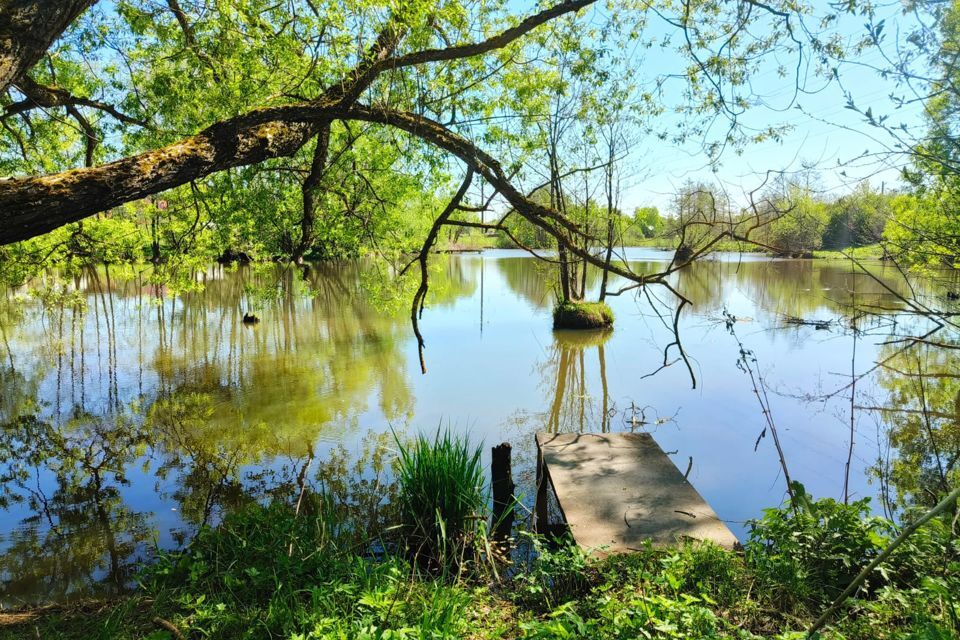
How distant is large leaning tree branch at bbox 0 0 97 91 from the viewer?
296cm

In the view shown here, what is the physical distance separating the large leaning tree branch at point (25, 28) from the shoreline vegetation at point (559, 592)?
9.94 ft

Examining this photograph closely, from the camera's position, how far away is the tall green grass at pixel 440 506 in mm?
4523

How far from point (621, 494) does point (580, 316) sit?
1227cm

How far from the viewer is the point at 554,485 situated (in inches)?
201

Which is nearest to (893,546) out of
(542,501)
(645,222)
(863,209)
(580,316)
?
(542,501)

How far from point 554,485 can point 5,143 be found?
949 centimetres

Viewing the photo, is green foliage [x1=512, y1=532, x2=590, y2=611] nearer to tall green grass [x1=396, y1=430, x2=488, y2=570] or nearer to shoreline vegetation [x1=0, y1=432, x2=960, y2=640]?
shoreline vegetation [x1=0, y1=432, x2=960, y2=640]

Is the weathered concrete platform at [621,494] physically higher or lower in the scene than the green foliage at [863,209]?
lower

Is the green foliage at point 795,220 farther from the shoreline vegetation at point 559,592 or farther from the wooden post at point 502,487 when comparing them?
the wooden post at point 502,487

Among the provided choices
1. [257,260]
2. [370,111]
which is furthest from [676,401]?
[257,260]

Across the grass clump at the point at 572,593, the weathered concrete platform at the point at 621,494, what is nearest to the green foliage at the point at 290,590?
the grass clump at the point at 572,593

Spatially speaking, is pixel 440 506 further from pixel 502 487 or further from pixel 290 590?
pixel 290 590

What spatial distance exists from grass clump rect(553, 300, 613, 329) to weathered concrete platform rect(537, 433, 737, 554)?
35.0 feet

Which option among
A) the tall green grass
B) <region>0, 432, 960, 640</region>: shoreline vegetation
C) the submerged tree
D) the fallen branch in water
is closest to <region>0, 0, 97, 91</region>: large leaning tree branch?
the submerged tree
